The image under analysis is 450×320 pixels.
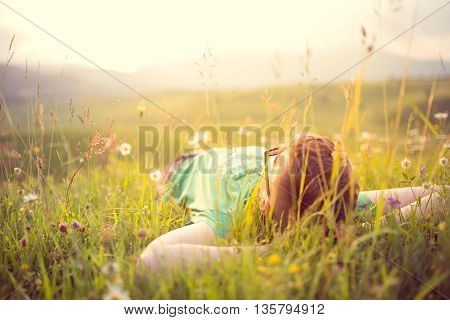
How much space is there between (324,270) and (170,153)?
209 centimetres

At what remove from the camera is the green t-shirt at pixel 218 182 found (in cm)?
212

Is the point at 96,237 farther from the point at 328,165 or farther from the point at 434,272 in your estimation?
the point at 434,272

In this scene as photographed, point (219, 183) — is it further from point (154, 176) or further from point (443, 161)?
point (443, 161)

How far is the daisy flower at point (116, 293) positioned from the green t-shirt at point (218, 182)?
558 millimetres

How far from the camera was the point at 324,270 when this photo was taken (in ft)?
4.98

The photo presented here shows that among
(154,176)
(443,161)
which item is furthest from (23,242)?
(443,161)

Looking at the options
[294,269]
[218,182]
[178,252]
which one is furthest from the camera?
[218,182]

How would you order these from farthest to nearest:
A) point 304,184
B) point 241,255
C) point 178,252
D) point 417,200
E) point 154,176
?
point 154,176, point 417,200, point 304,184, point 178,252, point 241,255

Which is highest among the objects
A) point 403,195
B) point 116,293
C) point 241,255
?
point 403,195

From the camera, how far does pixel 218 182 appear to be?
2564mm

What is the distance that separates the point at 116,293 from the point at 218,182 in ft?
3.80

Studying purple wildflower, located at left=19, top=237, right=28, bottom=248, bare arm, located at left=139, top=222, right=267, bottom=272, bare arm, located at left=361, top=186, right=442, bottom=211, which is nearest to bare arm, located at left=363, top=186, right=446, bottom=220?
bare arm, located at left=361, top=186, right=442, bottom=211

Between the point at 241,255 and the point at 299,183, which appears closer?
the point at 241,255

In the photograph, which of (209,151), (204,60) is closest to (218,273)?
(204,60)
